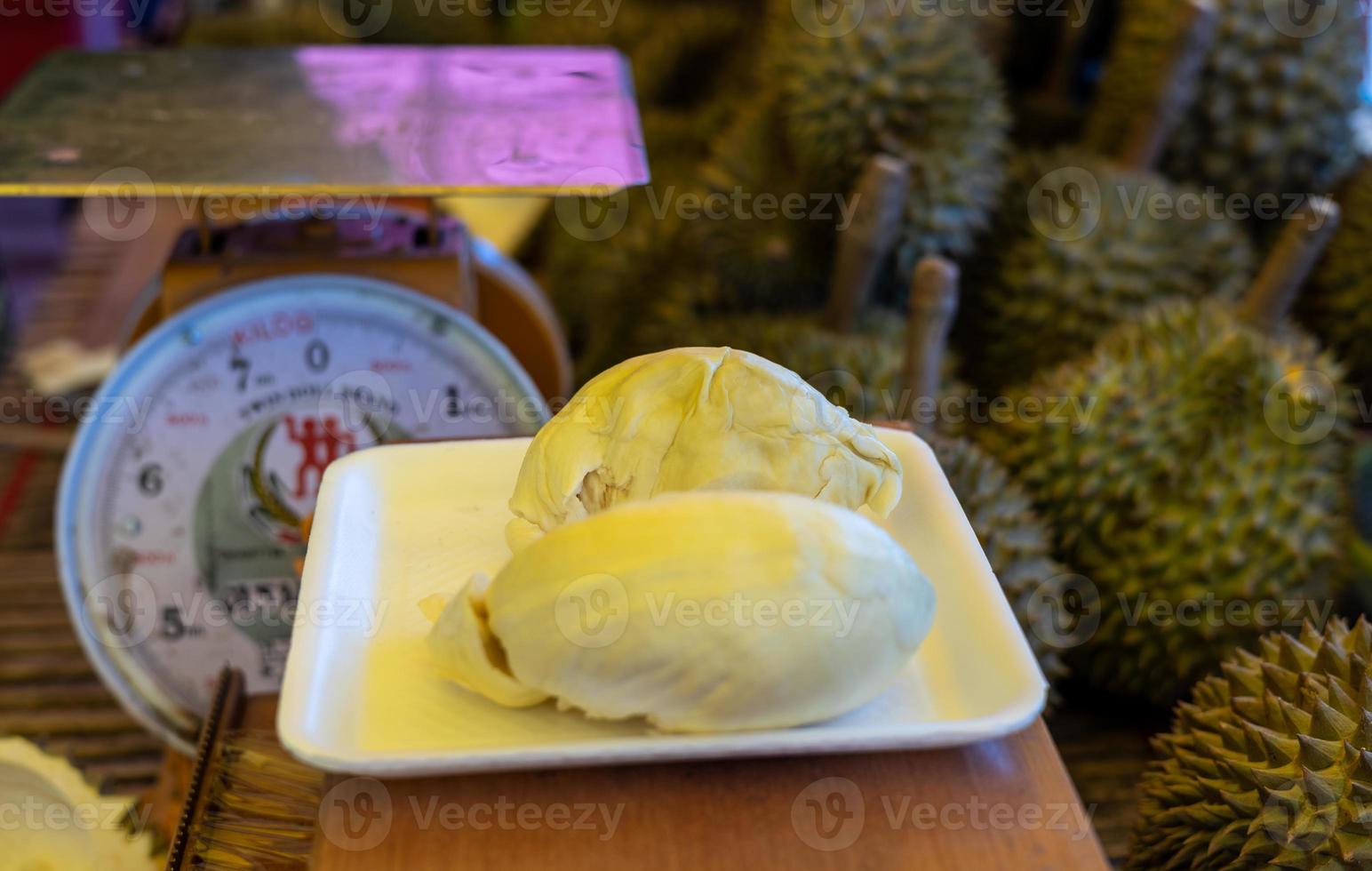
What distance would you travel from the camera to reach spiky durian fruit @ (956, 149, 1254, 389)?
1801 millimetres

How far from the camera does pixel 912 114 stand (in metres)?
1.83

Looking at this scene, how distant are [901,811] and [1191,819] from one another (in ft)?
1.33

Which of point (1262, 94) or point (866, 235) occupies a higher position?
point (1262, 94)

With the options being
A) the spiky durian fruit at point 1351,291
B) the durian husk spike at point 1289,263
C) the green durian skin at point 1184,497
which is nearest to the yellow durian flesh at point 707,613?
the green durian skin at point 1184,497

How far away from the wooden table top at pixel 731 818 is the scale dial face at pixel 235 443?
1.63ft

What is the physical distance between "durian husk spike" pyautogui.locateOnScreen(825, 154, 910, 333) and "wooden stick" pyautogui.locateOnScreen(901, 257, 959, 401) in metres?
0.18

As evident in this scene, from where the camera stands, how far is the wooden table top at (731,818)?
Answer: 61 centimetres

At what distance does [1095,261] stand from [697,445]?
1276 millimetres

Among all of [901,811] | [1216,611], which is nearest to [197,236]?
[901,811]

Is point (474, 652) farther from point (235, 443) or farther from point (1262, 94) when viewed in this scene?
point (1262, 94)

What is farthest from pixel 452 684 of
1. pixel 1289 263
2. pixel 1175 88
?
pixel 1175 88

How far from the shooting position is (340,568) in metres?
0.74

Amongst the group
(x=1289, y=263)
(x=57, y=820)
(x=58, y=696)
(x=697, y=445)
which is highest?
(x=697, y=445)

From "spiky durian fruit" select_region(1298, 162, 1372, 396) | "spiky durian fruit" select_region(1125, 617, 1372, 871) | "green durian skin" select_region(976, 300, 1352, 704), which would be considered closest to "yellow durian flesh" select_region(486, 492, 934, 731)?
"spiky durian fruit" select_region(1125, 617, 1372, 871)
